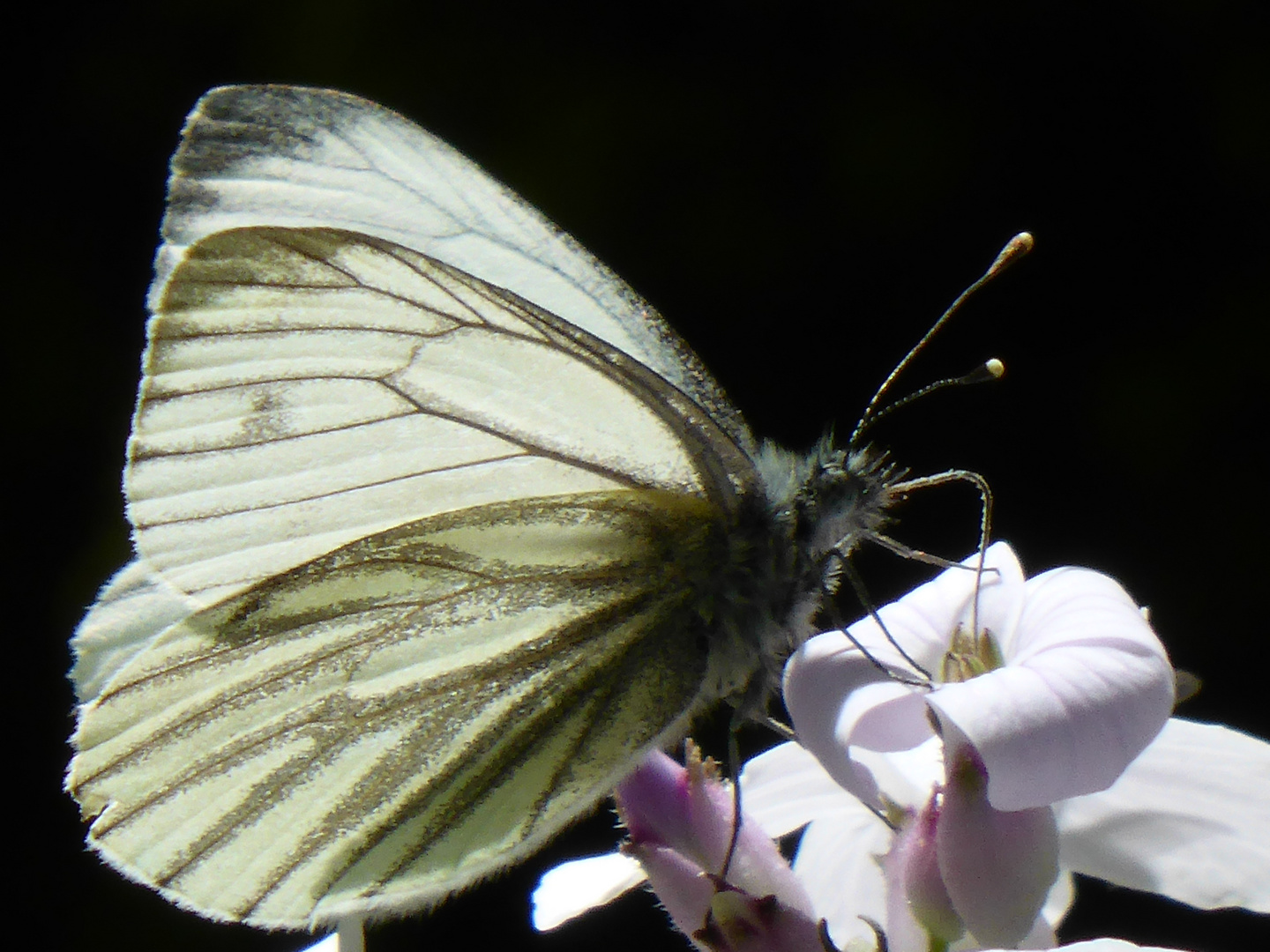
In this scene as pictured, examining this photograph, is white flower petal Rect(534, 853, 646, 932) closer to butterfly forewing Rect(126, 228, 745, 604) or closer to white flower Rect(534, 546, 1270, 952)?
white flower Rect(534, 546, 1270, 952)

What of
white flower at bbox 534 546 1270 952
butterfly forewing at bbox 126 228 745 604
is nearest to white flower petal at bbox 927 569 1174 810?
white flower at bbox 534 546 1270 952

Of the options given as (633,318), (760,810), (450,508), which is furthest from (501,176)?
(760,810)

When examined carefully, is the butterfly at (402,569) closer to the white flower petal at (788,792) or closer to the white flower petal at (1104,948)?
the white flower petal at (788,792)

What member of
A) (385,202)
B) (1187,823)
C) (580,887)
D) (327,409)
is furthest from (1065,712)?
(385,202)

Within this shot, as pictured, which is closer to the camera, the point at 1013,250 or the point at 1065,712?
the point at 1065,712

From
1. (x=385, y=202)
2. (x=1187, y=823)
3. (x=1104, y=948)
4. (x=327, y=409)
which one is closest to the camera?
(x=1104, y=948)

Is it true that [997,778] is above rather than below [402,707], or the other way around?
above

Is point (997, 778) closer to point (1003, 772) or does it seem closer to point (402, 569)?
point (1003, 772)
